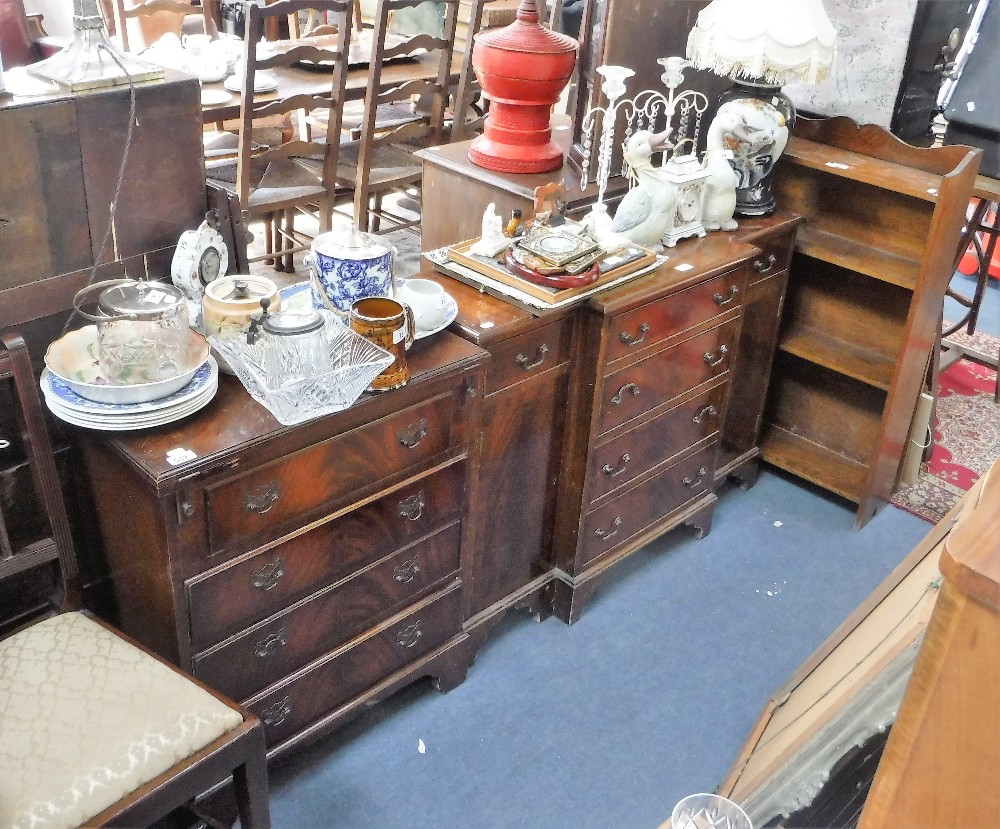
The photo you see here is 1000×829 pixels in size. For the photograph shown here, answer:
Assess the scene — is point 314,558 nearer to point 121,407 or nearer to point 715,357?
point 121,407

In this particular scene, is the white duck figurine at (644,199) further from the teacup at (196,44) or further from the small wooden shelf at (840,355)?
the teacup at (196,44)

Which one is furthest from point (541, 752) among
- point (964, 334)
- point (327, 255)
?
point (964, 334)

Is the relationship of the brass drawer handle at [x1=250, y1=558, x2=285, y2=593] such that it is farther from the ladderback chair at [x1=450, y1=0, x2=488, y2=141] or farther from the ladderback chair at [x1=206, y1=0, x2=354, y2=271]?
the ladderback chair at [x1=450, y1=0, x2=488, y2=141]

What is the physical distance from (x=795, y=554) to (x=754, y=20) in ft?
4.59

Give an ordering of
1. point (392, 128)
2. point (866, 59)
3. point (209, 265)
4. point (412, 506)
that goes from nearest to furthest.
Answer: point (209, 265)
point (412, 506)
point (866, 59)
point (392, 128)

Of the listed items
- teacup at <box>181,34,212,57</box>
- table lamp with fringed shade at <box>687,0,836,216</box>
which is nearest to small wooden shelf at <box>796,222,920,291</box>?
table lamp with fringed shade at <box>687,0,836,216</box>

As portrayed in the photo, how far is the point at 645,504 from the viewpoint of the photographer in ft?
7.98

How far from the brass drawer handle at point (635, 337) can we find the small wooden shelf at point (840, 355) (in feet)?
2.84

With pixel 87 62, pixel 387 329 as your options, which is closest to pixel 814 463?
pixel 387 329

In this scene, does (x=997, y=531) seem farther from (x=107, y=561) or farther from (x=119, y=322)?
(x=107, y=561)

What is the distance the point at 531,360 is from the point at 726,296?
61 cm

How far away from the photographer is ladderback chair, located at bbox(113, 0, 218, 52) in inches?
162

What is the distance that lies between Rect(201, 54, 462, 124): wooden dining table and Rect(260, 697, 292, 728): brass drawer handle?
218 centimetres

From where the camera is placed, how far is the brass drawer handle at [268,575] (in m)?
1.58
